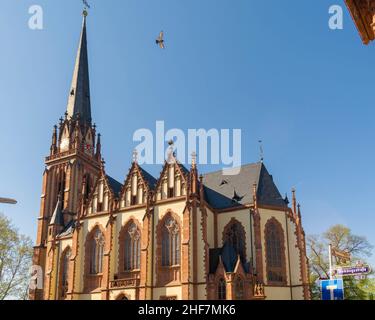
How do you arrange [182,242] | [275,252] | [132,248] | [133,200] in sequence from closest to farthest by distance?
[182,242] < [275,252] < [132,248] < [133,200]

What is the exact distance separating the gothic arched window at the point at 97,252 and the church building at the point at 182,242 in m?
0.10

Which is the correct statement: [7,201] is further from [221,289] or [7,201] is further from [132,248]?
[132,248]

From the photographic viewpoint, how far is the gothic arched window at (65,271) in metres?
45.5

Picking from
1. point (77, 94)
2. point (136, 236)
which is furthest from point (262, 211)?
point (77, 94)

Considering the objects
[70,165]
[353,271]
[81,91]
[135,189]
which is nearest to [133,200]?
[135,189]

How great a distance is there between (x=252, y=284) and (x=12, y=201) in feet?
96.5

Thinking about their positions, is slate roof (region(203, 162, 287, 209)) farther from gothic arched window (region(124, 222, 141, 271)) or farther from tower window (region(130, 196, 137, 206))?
gothic arched window (region(124, 222, 141, 271))

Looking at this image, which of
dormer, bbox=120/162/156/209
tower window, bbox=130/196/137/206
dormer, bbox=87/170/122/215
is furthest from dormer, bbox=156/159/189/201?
dormer, bbox=87/170/122/215

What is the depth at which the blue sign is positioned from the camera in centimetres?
1775

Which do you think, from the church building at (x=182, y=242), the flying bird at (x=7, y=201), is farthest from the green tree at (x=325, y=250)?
the flying bird at (x=7, y=201)

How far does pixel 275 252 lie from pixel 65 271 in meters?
23.0

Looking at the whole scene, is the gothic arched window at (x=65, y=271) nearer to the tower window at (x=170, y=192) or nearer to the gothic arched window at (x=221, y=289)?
the tower window at (x=170, y=192)

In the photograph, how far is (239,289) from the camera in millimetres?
35906
